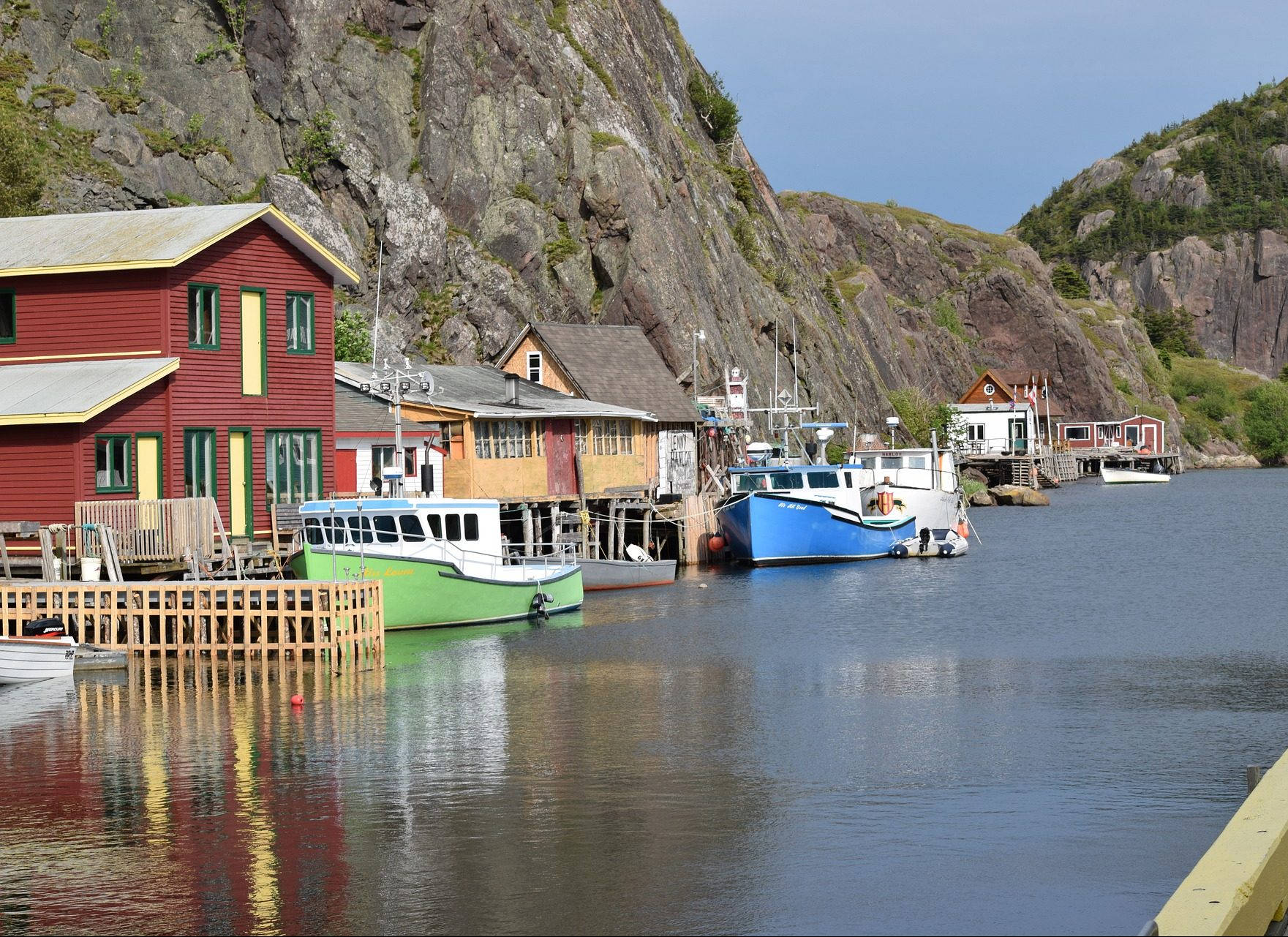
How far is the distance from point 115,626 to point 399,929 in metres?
22.2

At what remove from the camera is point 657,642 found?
40.8m

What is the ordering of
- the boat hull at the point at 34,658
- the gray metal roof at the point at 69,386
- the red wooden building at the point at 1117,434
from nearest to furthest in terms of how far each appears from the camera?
1. the boat hull at the point at 34,658
2. the gray metal roof at the point at 69,386
3. the red wooden building at the point at 1117,434

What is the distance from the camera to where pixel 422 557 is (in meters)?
40.7

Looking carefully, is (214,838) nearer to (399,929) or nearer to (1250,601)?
(399,929)

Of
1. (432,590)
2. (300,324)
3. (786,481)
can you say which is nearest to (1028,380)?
(786,481)

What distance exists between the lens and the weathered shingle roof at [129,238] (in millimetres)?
42062

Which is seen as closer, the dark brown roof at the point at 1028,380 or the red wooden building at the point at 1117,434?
the dark brown roof at the point at 1028,380

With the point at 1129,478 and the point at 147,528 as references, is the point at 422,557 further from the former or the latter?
the point at 1129,478

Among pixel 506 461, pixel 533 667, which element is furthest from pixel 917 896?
pixel 506 461

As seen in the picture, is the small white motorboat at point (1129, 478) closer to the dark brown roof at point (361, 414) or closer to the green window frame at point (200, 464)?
the dark brown roof at point (361, 414)

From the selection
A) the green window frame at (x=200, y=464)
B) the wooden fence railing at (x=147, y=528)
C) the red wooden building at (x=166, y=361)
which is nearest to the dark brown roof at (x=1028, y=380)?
the red wooden building at (x=166, y=361)

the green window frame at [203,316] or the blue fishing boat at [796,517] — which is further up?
the green window frame at [203,316]

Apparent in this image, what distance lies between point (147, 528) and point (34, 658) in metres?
6.85

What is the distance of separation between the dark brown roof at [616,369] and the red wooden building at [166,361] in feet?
83.6
